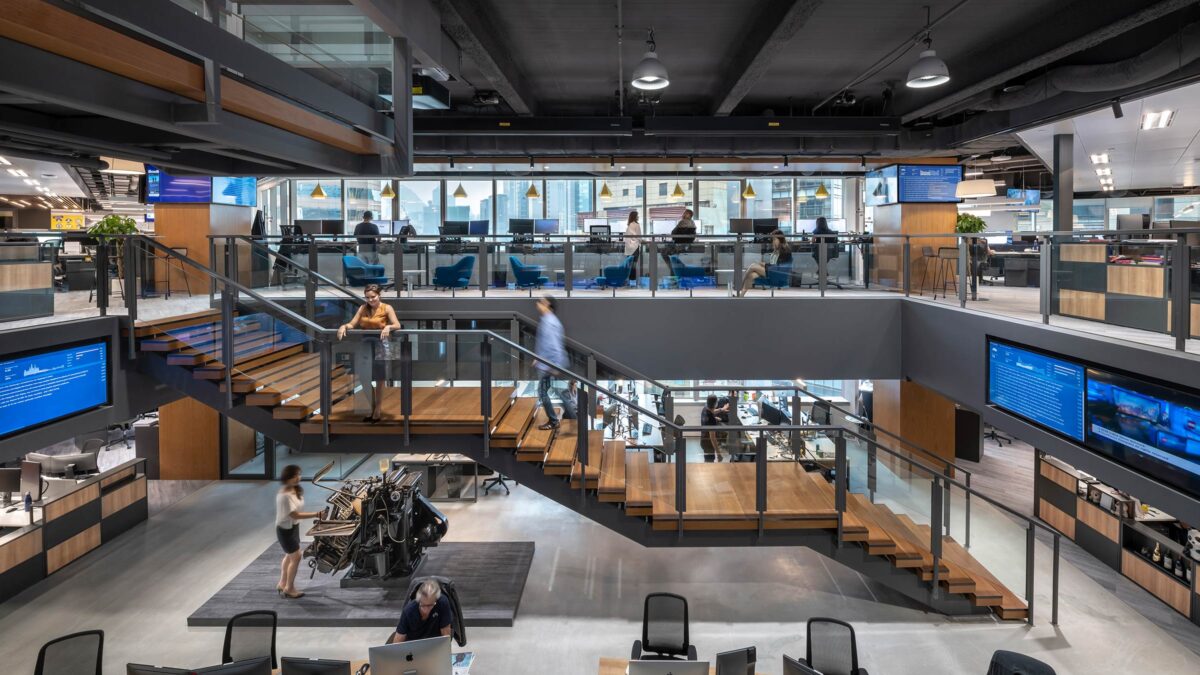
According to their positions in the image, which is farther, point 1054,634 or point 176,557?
point 176,557

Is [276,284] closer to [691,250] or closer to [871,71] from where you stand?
[691,250]

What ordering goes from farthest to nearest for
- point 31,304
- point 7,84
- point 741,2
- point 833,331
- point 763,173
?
point 763,173, point 833,331, point 741,2, point 31,304, point 7,84

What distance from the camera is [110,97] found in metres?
4.96

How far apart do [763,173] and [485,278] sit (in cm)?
978

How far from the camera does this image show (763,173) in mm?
18625

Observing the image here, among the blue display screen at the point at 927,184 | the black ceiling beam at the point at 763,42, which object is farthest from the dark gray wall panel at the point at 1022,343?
the blue display screen at the point at 927,184

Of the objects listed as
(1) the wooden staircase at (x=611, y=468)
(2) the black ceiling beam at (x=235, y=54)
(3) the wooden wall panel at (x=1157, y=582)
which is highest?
(2) the black ceiling beam at (x=235, y=54)

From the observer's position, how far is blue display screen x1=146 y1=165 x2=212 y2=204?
12.4m

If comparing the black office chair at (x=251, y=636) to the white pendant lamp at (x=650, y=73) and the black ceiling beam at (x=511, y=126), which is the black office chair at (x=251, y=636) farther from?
the black ceiling beam at (x=511, y=126)

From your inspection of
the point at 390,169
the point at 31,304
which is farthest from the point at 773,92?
the point at 31,304

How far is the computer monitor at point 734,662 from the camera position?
4.92 m

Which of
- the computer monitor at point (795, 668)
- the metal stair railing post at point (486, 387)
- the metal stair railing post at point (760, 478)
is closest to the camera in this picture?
the computer monitor at point (795, 668)

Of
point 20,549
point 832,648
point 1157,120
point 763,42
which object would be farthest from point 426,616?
point 1157,120

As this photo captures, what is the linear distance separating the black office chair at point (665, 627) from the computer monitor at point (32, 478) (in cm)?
844
